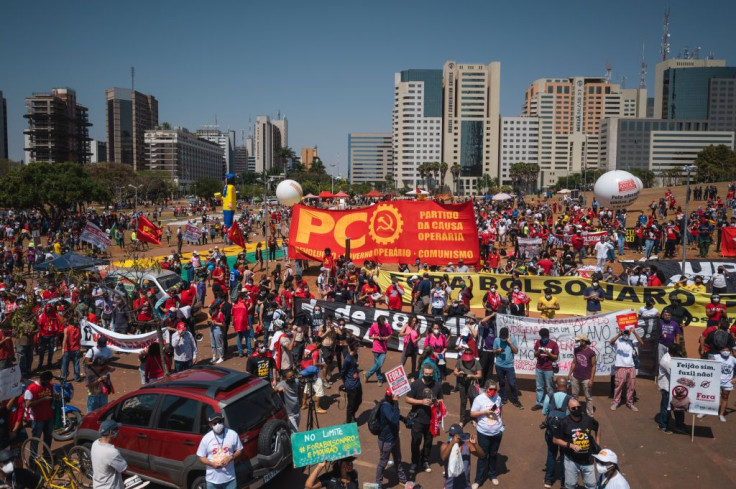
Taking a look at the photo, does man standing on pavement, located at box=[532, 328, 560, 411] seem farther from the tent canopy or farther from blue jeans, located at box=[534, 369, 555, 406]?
the tent canopy

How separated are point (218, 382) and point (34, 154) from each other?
581 ft

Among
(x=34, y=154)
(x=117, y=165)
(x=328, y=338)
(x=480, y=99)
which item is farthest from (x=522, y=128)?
(x=328, y=338)

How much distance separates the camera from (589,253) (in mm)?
27500

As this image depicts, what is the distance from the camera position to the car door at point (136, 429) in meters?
7.46

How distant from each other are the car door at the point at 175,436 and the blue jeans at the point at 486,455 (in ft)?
13.0

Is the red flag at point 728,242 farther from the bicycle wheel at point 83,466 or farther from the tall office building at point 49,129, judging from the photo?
the tall office building at point 49,129

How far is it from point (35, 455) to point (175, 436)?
2.53m

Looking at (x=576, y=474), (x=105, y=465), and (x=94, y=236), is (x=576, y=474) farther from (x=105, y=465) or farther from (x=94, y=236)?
(x=94, y=236)

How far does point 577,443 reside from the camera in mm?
6945

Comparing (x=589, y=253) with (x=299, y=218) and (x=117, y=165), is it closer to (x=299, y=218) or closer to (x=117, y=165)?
(x=299, y=218)

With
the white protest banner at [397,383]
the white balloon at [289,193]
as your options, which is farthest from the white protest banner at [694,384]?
the white balloon at [289,193]

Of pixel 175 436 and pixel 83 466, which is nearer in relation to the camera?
pixel 175 436

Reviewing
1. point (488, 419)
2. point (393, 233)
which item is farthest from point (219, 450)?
point (393, 233)

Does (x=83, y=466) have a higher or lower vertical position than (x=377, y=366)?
lower
